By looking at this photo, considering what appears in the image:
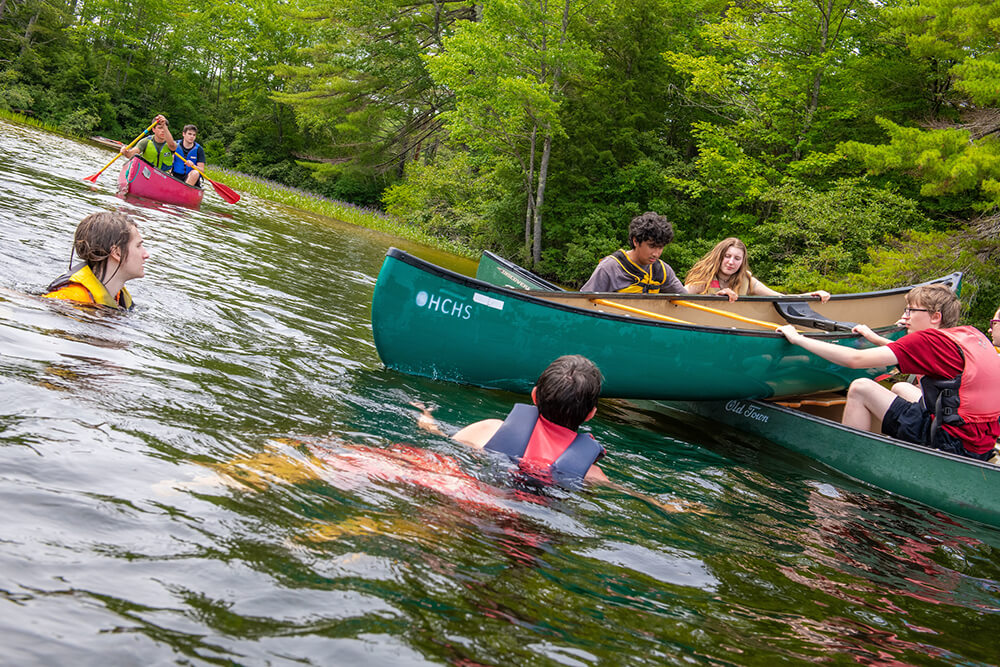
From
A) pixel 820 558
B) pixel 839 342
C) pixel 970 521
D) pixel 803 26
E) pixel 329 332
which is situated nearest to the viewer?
pixel 820 558

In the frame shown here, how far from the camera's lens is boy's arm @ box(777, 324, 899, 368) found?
4590 millimetres

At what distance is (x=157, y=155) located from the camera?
12.7 m

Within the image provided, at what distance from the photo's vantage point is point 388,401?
4617 millimetres

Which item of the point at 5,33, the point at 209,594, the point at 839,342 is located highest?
the point at 5,33

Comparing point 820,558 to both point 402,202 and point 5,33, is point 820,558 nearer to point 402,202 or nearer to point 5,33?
point 402,202

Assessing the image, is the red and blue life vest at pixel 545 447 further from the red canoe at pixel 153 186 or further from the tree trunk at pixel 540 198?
the tree trunk at pixel 540 198

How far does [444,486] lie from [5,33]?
121 feet

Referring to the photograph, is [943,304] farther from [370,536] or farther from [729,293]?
[370,536]

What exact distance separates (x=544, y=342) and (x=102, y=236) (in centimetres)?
296

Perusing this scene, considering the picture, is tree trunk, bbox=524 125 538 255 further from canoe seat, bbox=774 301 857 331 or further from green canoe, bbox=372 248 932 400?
green canoe, bbox=372 248 932 400

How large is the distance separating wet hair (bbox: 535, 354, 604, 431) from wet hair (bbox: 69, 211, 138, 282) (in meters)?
2.65

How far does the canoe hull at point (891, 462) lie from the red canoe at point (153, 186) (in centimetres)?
1024

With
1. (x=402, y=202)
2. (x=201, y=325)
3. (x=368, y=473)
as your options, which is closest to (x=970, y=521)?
(x=368, y=473)

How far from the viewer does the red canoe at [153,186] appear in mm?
11711
